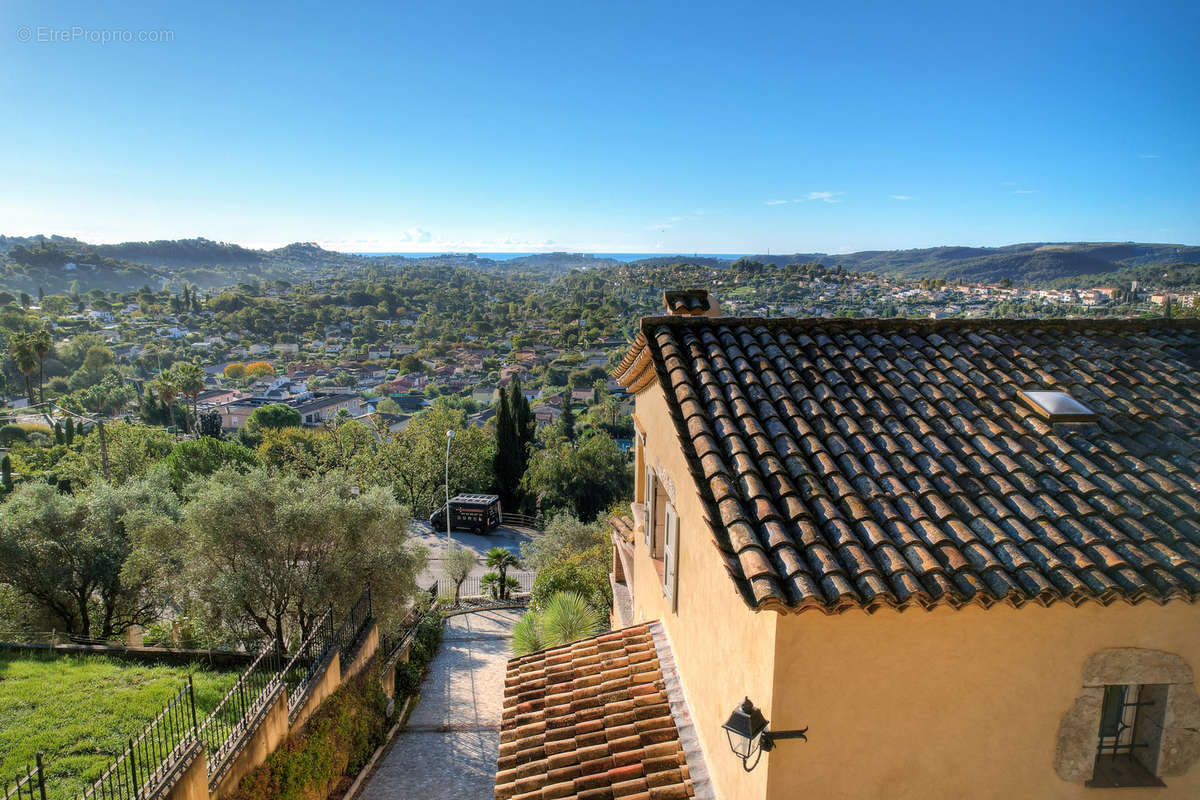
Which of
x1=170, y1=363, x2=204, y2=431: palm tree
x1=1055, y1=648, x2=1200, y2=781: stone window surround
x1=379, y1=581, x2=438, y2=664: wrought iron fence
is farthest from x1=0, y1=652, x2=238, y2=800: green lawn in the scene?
x1=170, y1=363, x2=204, y2=431: palm tree

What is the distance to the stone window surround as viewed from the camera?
397 cm

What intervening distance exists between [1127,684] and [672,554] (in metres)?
3.48

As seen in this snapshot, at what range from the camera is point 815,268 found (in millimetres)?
78688

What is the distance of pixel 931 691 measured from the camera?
3938mm

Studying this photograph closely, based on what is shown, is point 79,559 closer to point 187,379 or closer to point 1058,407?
point 1058,407

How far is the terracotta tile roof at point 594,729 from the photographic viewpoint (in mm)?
5102

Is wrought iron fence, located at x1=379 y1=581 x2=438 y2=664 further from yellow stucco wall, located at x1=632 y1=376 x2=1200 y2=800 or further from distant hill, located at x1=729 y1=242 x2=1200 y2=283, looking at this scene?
distant hill, located at x1=729 y1=242 x2=1200 y2=283

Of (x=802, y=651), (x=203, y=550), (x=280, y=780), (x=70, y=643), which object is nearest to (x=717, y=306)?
(x=802, y=651)

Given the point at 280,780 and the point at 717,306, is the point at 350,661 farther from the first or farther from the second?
the point at 717,306

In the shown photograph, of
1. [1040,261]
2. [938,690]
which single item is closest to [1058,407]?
[938,690]

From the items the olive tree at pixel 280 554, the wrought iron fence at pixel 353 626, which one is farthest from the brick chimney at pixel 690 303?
the olive tree at pixel 280 554

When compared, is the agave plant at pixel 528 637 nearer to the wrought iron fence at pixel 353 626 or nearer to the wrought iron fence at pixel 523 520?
the wrought iron fence at pixel 353 626

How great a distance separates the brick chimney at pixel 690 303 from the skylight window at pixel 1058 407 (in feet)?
10.8

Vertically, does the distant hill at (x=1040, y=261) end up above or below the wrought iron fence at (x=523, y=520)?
above
